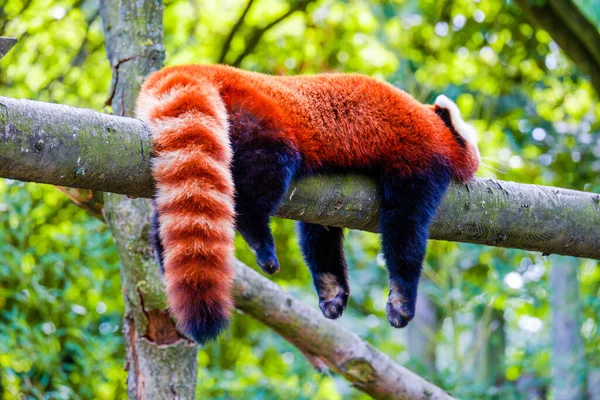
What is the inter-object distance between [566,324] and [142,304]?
2.91 metres

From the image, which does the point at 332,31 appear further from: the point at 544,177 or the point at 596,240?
the point at 596,240

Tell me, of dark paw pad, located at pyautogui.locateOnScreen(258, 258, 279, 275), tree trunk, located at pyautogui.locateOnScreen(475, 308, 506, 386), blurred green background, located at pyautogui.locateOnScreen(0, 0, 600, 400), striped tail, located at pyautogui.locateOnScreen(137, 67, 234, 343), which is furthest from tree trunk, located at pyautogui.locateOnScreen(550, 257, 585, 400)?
striped tail, located at pyautogui.locateOnScreen(137, 67, 234, 343)

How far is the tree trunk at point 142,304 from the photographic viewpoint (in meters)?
2.91

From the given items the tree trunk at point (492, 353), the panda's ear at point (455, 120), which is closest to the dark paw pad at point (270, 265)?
the panda's ear at point (455, 120)

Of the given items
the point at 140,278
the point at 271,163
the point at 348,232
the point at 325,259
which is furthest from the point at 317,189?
the point at 348,232

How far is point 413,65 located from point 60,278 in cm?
316

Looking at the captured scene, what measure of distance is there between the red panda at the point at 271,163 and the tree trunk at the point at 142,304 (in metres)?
0.49

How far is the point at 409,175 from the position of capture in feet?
8.63

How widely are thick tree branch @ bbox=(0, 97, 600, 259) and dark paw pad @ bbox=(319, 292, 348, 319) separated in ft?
1.42

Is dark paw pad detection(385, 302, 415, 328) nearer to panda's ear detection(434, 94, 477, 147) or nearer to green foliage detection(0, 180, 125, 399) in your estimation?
panda's ear detection(434, 94, 477, 147)

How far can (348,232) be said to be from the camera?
5.97 m

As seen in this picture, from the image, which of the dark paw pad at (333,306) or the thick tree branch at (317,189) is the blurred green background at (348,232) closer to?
the thick tree branch at (317,189)

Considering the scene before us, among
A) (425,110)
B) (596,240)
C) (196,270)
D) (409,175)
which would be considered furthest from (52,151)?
(596,240)

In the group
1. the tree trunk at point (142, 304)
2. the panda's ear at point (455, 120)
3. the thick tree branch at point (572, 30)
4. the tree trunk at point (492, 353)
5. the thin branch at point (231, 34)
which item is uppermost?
the panda's ear at point (455, 120)
